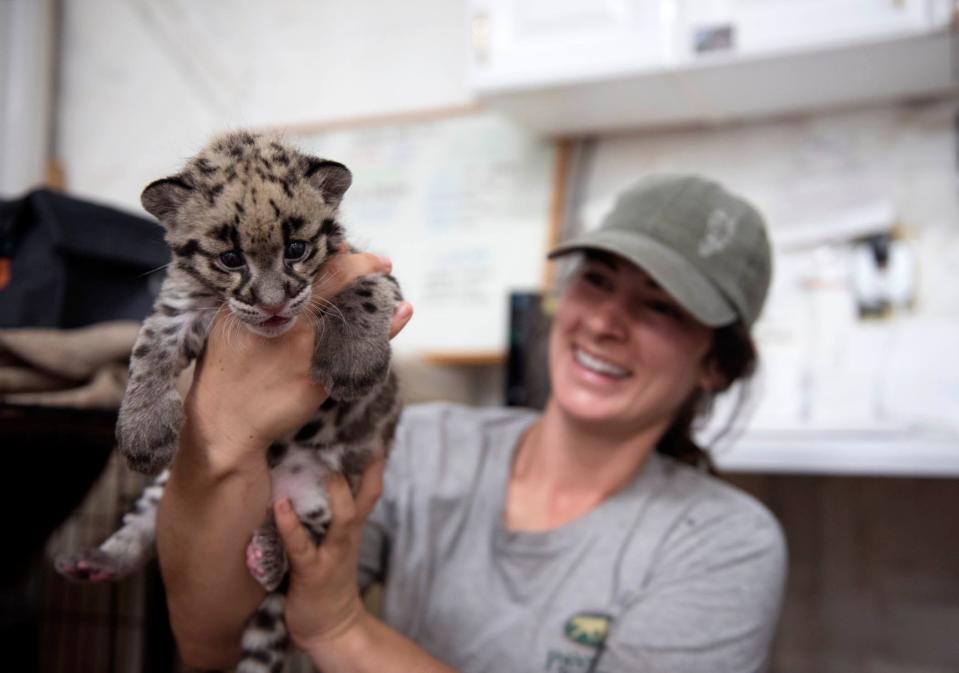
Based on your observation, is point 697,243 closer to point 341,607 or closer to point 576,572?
point 576,572

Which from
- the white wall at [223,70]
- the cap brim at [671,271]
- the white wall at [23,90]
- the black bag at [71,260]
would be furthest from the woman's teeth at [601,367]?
the white wall at [23,90]

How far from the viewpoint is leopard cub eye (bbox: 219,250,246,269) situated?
31.9 inches

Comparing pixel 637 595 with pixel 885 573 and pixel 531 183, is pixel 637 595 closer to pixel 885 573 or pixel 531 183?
pixel 885 573

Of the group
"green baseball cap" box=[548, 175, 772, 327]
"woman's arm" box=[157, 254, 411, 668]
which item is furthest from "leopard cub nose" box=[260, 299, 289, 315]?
"green baseball cap" box=[548, 175, 772, 327]

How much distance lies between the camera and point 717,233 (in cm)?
144

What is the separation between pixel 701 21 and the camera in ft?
7.52

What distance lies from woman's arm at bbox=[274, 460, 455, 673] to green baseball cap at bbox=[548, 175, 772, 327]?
566mm

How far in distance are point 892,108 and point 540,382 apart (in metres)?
1.47

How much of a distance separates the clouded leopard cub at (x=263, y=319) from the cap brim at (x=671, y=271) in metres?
0.45

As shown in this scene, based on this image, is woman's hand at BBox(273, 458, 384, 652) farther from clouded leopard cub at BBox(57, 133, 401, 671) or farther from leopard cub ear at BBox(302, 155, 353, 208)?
leopard cub ear at BBox(302, 155, 353, 208)

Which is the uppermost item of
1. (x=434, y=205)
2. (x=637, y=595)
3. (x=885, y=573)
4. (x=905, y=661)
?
(x=434, y=205)

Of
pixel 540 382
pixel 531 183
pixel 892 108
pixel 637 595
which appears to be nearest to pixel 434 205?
pixel 531 183

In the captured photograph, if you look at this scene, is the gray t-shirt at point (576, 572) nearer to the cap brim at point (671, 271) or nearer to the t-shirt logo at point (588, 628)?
the t-shirt logo at point (588, 628)

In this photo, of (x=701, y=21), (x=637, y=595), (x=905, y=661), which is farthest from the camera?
(x=905, y=661)
